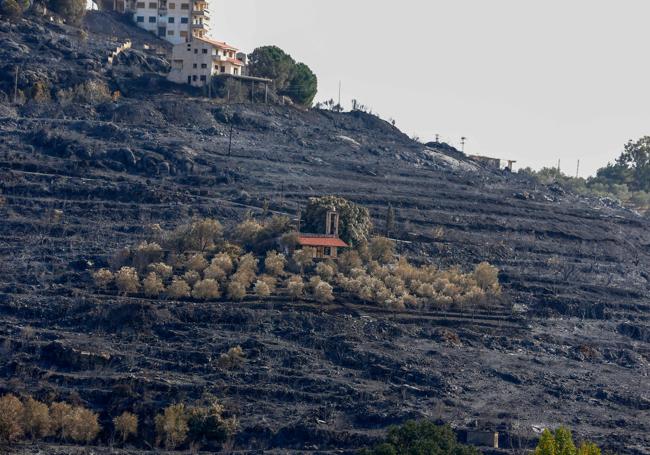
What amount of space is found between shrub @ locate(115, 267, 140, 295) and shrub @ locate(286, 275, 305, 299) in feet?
21.5

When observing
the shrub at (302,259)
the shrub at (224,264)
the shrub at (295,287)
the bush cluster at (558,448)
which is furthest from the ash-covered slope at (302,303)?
the bush cluster at (558,448)

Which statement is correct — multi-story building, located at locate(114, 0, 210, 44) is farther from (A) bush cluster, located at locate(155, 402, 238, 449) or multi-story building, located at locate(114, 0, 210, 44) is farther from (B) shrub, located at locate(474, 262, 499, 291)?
(A) bush cluster, located at locate(155, 402, 238, 449)

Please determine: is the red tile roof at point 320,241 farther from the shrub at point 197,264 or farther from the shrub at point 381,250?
the shrub at point 197,264

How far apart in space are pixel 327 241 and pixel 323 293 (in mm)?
6746

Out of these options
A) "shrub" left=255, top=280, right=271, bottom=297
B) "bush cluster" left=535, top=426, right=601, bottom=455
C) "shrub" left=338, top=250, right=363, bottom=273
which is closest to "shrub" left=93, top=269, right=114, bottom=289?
"shrub" left=255, top=280, right=271, bottom=297

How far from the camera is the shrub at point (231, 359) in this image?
65.4 m

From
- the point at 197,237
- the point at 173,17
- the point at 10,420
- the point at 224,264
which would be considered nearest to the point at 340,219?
the point at 197,237

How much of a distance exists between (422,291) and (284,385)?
1352cm

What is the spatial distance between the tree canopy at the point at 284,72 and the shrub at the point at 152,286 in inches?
1490

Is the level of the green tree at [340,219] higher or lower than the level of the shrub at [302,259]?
higher

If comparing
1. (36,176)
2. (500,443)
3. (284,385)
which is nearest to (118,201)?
(36,176)

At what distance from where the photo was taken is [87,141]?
92.1 meters

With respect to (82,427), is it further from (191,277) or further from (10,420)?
(191,277)

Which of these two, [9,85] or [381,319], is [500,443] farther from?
[9,85]
